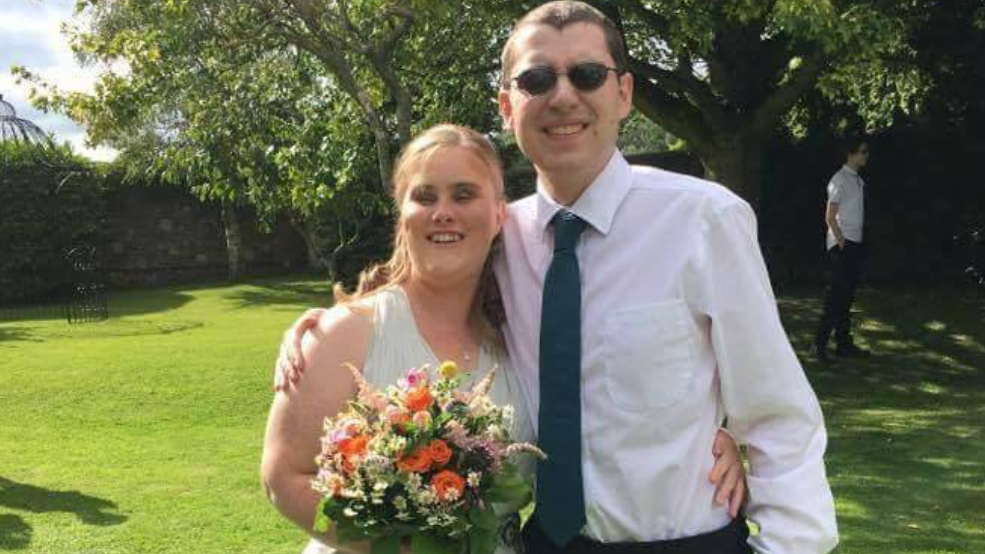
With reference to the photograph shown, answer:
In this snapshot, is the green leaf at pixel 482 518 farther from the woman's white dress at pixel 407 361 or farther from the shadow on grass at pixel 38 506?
the shadow on grass at pixel 38 506

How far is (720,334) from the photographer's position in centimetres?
227

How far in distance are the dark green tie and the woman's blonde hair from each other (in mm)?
327

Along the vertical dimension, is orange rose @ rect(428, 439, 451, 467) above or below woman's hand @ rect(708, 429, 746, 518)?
above

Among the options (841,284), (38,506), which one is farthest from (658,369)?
(841,284)

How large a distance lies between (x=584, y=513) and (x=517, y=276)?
2.13 ft

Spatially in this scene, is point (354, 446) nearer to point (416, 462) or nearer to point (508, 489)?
point (416, 462)

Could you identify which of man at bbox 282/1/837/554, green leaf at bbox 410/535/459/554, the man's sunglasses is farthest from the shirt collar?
green leaf at bbox 410/535/459/554

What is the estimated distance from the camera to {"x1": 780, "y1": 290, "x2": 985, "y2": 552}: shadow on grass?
18.4 feet

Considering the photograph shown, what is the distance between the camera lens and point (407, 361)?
251cm

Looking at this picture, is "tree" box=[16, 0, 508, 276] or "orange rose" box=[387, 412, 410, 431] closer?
"orange rose" box=[387, 412, 410, 431]

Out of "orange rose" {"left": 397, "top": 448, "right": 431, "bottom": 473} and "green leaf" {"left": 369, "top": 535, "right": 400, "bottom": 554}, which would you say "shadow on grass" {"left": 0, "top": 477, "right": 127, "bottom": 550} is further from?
"orange rose" {"left": 397, "top": 448, "right": 431, "bottom": 473}

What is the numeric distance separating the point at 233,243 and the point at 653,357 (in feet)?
77.0

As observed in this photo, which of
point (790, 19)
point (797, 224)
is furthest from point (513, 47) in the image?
point (797, 224)

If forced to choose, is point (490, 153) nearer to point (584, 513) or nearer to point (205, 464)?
point (584, 513)
